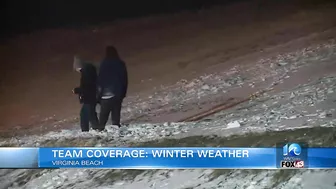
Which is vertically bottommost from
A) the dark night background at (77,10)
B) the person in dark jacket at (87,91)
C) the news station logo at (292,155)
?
the news station logo at (292,155)

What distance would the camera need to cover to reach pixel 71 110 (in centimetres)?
263

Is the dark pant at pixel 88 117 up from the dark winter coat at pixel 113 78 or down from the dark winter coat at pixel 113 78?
down

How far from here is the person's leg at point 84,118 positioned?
2.62 meters

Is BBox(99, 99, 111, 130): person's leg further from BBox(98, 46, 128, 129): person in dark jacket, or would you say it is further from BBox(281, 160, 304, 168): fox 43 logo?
BBox(281, 160, 304, 168): fox 43 logo

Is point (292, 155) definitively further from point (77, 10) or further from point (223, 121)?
point (77, 10)

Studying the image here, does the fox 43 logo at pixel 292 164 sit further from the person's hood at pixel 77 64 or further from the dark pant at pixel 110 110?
the person's hood at pixel 77 64

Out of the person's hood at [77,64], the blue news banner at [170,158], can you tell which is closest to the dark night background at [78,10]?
the person's hood at [77,64]

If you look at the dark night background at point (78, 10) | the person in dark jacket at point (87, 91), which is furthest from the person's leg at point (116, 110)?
the dark night background at point (78, 10)

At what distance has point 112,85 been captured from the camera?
8.61 feet

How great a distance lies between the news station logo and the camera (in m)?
2.52

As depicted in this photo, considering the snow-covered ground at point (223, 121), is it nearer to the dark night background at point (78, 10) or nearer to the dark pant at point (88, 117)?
the dark pant at point (88, 117)

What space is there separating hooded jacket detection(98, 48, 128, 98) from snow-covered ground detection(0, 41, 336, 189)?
93 millimetres

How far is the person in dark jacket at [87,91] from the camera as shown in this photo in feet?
8.57

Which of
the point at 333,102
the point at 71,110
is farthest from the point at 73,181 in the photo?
the point at 333,102
